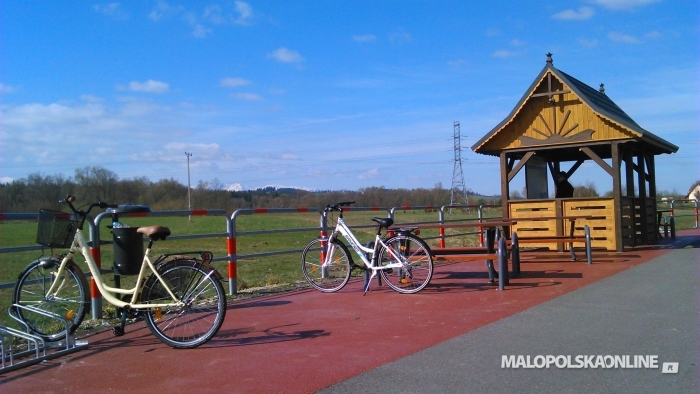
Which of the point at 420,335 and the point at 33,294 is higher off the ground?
the point at 33,294

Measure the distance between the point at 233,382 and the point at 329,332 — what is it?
1800 millimetres

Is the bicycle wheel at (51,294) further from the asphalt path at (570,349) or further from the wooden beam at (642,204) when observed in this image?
the wooden beam at (642,204)

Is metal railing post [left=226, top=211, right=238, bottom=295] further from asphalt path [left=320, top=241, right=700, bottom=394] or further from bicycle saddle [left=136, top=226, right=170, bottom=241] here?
asphalt path [left=320, top=241, right=700, bottom=394]

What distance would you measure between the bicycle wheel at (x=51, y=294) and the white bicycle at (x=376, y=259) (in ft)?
12.6

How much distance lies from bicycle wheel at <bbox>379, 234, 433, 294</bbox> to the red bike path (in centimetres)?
17

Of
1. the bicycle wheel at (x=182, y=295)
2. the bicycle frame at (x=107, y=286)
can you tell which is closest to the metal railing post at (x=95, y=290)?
the bicycle frame at (x=107, y=286)

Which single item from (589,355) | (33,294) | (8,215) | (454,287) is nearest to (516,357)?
(589,355)

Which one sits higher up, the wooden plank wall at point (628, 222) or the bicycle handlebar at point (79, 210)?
the bicycle handlebar at point (79, 210)

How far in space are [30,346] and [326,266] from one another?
4506 mm

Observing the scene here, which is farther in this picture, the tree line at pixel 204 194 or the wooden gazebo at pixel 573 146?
the tree line at pixel 204 194

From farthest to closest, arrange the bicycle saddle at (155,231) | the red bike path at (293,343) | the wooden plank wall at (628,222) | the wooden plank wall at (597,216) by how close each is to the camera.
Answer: the wooden plank wall at (628,222) < the wooden plank wall at (597,216) < the bicycle saddle at (155,231) < the red bike path at (293,343)

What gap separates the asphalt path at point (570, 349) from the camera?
4.52 meters

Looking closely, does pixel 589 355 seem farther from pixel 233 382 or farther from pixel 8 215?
pixel 8 215

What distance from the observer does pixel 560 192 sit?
1561cm
